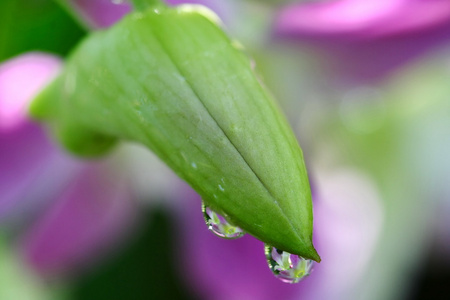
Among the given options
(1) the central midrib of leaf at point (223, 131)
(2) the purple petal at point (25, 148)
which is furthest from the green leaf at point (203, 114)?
(2) the purple petal at point (25, 148)

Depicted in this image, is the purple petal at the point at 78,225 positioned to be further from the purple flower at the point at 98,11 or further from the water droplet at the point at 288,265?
the water droplet at the point at 288,265

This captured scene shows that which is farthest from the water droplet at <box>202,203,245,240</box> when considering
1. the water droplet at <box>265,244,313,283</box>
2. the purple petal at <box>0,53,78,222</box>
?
the purple petal at <box>0,53,78,222</box>

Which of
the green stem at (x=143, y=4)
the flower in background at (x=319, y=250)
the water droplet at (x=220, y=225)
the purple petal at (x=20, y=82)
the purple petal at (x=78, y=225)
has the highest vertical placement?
the green stem at (x=143, y=4)

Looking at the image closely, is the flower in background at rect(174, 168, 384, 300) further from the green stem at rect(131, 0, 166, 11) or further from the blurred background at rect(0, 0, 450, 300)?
the green stem at rect(131, 0, 166, 11)

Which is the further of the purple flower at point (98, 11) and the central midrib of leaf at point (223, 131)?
the purple flower at point (98, 11)

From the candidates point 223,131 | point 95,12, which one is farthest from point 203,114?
point 95,12

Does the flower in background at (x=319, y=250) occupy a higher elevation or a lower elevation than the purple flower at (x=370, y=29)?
lower

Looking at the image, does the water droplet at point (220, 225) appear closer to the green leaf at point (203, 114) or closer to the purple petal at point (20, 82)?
the green leaf at point (203, 114)
